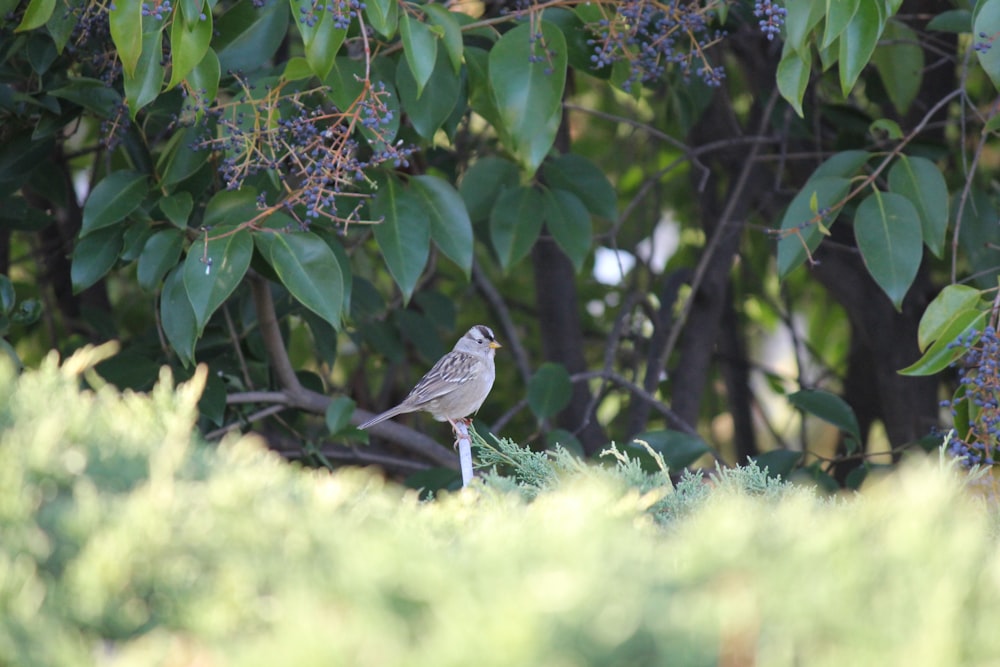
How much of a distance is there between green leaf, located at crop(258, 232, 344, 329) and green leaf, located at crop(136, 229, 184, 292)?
30 cm

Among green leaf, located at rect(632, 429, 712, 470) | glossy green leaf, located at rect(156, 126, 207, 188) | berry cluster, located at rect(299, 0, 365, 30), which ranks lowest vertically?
green leaf, located at rect(632, 429, 712, 470)

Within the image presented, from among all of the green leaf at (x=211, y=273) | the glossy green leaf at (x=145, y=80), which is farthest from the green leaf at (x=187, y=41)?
the green leaf at (x=211, y=273)

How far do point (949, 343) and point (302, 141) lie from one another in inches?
61.0

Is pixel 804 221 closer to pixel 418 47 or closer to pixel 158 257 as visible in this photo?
pixel 418 47

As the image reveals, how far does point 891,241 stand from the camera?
2.74 metres

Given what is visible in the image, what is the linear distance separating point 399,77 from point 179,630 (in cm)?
178

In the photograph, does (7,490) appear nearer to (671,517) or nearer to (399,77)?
(671,517)

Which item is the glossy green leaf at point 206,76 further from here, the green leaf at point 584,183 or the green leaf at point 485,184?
the green leaf at point 584,183

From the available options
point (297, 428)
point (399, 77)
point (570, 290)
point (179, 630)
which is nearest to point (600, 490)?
point (179, 630)

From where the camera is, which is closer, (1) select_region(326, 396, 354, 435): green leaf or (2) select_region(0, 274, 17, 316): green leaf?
(2) select_region(0, 274, 17, 316): green leaf

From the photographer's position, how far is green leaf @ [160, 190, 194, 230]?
2637 millimetres

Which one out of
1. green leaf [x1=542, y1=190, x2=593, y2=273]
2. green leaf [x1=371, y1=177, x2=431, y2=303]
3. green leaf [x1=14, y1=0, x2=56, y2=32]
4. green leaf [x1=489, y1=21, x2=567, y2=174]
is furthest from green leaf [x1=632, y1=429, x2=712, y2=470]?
green leaf [x1=14, y1=0, x2=56, y2=32]

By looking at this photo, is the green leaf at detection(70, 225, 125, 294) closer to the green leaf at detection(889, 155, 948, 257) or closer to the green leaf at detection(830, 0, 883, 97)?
the green leaf at detection(830, 0, 883, 97)

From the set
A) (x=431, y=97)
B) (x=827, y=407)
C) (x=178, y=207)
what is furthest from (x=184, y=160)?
(x=827, y=407)
